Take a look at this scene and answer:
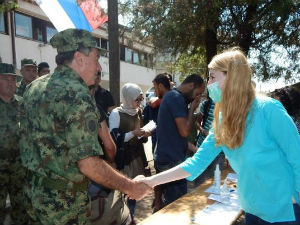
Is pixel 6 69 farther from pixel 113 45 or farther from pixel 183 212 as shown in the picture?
Result: pixel 183 212

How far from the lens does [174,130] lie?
3150mm

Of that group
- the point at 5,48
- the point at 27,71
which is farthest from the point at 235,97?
the point at 5,48

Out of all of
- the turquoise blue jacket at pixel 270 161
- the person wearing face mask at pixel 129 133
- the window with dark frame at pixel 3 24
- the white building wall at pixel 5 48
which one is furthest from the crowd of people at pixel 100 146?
the window with dark frame at pixel 3 24

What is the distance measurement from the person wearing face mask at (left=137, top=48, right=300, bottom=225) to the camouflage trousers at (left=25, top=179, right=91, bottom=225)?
93 cm

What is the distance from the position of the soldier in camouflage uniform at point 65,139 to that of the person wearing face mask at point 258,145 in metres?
0.73

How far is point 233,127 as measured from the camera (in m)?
1.68

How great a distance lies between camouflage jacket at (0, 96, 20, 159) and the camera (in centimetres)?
316

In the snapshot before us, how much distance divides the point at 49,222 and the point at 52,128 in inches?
22.0

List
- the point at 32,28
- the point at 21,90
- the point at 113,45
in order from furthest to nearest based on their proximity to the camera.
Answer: the point at 32,28 → the point at 113,45 → the point at 21,90

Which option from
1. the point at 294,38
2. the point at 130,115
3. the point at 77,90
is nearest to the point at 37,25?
the point at 294,38

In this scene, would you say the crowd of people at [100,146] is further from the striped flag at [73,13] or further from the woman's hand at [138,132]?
the striped flag at [73,13]

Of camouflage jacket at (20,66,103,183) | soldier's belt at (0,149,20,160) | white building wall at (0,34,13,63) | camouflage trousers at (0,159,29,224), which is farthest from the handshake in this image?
white building wall at (0,34,13,63)

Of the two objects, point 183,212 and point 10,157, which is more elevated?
point 10,157

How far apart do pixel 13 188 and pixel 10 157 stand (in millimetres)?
319
